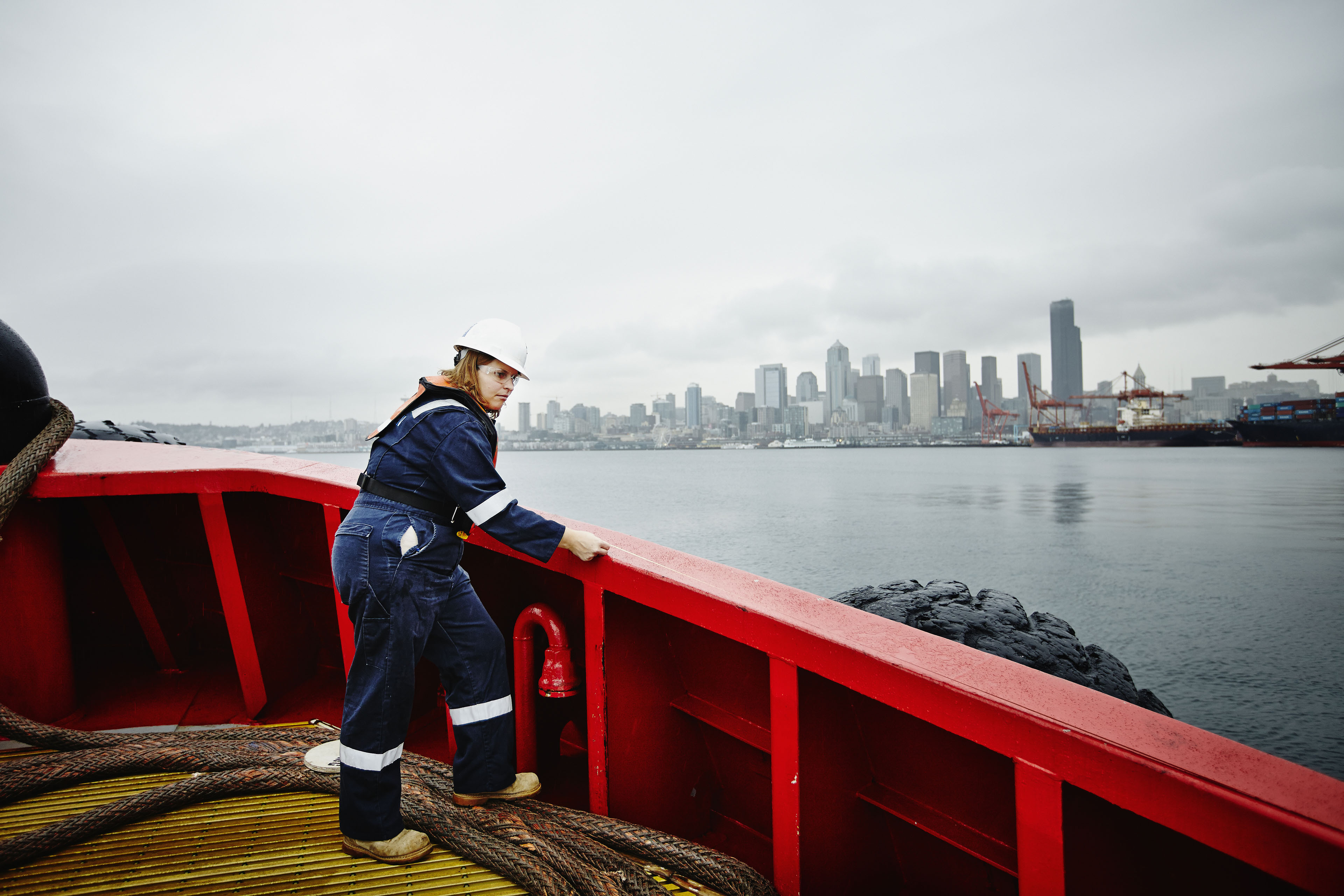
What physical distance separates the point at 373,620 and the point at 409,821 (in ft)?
2.21

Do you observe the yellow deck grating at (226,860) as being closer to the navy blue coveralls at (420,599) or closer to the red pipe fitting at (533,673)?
the navy blue coveralls at (420,599)

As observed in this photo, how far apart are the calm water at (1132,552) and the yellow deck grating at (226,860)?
7.41 m

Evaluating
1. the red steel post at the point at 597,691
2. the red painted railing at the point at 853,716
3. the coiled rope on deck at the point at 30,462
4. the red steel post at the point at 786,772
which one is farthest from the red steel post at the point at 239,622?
the red steel post at the point at 786,772

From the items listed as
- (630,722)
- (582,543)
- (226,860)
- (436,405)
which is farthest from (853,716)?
(226,860)

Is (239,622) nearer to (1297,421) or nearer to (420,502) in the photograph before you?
(420,502)

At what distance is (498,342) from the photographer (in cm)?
237

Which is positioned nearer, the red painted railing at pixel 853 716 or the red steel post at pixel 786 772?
the red painted railing at pixel 853 716

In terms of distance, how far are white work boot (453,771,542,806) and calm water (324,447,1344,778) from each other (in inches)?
276

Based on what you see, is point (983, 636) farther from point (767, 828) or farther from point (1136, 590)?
point (1136, 590)

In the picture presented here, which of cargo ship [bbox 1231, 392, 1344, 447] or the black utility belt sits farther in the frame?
cargo ship [bbox 1231, 392, 1344, 447]

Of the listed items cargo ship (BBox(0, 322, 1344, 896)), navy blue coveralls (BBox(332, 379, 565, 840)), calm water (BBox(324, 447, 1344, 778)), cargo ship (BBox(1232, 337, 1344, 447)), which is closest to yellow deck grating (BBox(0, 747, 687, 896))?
cargo ship (BBox(0, 322, 1344, 896))

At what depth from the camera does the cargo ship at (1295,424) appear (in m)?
66.6

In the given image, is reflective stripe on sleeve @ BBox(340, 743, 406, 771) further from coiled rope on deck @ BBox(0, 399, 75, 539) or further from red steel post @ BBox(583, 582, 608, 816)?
coiled rope on deck @ BBox(0, 399, 75, 539)

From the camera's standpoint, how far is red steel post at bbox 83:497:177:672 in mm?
3496
